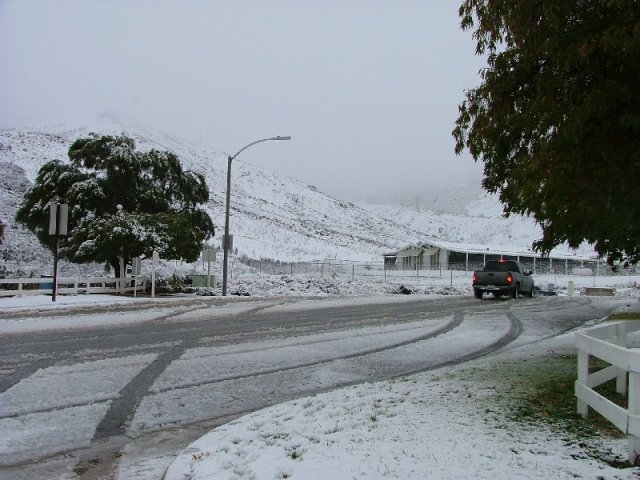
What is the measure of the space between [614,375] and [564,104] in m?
3.18

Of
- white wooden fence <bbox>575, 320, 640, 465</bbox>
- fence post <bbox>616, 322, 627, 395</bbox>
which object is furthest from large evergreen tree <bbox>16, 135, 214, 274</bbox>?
white wooden fence <bbox>575, 320, 640, 465</bbox>

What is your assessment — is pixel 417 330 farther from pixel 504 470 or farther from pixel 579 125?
pixel 504 470

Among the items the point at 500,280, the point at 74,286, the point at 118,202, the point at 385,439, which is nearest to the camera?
the point at 385,439

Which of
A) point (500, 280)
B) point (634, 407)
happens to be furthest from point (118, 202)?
point (634, 407)

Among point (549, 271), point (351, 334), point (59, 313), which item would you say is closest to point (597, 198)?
point (351, 334)

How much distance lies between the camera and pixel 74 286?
26.4 m

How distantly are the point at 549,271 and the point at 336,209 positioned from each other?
133 meters

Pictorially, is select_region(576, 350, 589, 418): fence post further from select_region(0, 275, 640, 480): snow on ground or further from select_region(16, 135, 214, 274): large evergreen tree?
select_region(16, 135, 214, 274): large evergreen tree

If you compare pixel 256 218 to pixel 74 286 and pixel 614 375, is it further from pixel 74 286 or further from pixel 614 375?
pixel 614 375

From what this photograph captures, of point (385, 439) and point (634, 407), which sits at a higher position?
point (634, 407)

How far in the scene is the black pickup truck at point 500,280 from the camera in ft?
91.6

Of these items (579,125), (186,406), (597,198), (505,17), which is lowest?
(186,406)

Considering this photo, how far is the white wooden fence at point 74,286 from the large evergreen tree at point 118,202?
1.52m

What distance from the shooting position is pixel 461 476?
13.9 ft
